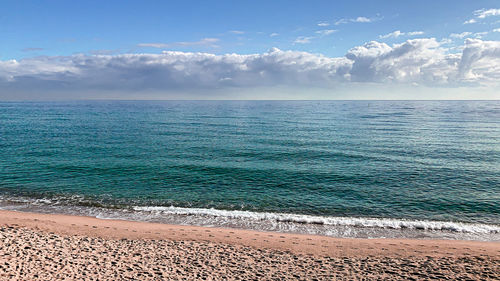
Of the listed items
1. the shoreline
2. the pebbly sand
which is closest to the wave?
the shoreline

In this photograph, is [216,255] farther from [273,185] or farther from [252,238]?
[273,185]

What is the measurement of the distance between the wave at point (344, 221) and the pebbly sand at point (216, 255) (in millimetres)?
2333

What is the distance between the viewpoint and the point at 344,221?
20.0 metres

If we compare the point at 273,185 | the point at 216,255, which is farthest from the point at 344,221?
the point at 216,255

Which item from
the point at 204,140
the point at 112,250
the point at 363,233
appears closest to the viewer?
the point at 112,250

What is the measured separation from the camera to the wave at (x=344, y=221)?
19.0m

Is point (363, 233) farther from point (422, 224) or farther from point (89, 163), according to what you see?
point (89, 163)

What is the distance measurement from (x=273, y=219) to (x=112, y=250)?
11.3 metres

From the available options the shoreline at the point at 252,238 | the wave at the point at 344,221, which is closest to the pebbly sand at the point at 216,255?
the shoreline at the point at 252,238

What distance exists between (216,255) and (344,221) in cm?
1102

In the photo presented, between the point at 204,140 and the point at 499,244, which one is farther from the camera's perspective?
the point at 204,140

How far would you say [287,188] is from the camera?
26078mm

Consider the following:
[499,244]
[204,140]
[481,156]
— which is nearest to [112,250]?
[499,244]

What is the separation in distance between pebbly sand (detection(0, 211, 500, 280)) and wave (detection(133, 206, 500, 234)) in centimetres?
233
